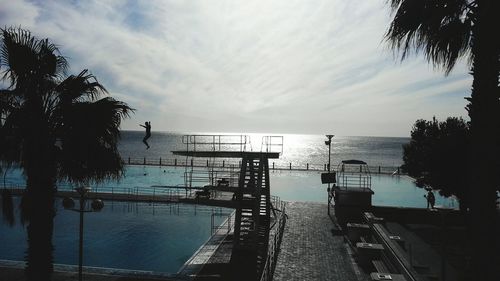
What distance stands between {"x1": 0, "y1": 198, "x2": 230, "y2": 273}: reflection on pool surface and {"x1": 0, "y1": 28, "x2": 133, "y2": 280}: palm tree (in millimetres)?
12266

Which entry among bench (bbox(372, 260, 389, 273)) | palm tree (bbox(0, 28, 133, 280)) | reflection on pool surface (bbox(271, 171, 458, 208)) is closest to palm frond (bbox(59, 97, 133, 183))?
palm tree (bbox(0, 28, 133, 280))

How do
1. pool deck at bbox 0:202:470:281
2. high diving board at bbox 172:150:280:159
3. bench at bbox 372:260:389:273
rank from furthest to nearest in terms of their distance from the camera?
1. high diving board at bbox 172:150:280:159
2. pool deck at bbox 0:202:470:281
3. bench at bbox 372:260:389:273

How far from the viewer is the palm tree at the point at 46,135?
7578 mm

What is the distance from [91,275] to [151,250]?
7739 mm

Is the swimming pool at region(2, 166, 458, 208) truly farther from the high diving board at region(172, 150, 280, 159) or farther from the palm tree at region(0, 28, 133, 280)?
the palm tree at region(0, 28, 133, 280)

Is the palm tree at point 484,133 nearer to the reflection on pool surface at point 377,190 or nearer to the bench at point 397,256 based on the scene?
the bench at point 397,256

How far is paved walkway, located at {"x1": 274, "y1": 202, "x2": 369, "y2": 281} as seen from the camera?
1439 centimetres

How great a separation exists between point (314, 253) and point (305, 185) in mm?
33442

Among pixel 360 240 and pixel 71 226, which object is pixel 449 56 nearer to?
pixel 360 240

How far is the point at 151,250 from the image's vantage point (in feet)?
72.1

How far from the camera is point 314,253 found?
17234 mm

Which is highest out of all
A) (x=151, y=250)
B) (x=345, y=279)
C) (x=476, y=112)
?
(x=476, y=112)

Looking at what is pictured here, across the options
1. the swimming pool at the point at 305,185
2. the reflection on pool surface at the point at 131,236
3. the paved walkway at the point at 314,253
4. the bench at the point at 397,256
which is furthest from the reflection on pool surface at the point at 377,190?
the bench at the point at 397,256

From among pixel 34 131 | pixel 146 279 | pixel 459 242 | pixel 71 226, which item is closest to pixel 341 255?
pixel 459 242
